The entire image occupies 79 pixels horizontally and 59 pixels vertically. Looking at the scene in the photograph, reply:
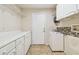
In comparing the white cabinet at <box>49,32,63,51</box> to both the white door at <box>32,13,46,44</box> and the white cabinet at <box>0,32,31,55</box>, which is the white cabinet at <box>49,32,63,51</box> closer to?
the white door at <box>32,13,46,44</box>

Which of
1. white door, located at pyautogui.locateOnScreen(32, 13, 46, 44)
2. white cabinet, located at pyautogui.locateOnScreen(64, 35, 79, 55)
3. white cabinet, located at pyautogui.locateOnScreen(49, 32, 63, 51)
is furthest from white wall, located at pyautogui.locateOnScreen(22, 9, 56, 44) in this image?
white cabinet, located at pyautogui.locateOnScreen(64, 35, 79, 55)

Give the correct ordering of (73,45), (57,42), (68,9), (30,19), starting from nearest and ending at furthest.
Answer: (73,45) < (68,9) < (57,42) < (30,19)

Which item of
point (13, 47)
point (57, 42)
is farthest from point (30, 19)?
point (13, 47)

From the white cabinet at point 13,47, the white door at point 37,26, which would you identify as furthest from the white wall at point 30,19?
the white cabinet at point 13,47

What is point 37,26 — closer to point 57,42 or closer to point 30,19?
point 30,19

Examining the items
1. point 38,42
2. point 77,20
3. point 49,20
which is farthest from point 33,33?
point 77,20

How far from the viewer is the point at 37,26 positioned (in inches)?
167

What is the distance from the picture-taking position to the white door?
4.11m

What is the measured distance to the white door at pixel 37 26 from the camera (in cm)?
411
